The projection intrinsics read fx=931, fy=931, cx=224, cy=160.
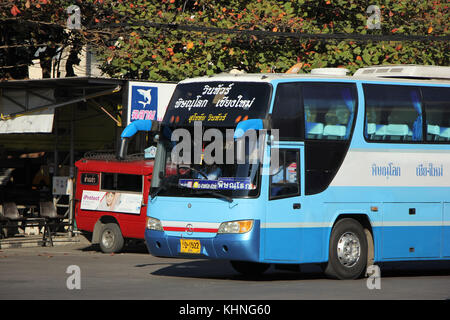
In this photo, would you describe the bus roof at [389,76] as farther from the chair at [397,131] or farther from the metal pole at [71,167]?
the metal pole at [71,167]

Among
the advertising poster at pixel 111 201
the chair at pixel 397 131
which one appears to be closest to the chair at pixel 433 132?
the chair at pixel 397 131

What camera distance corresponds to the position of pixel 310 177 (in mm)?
14922

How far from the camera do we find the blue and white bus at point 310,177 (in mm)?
14445

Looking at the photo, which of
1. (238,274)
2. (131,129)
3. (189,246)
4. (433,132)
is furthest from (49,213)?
(433,132)

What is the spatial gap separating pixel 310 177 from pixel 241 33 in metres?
11.0

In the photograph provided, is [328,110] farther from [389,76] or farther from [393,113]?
[389,76]

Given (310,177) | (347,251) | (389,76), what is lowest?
(347,251)

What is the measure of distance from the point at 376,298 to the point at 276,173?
10.3 ft

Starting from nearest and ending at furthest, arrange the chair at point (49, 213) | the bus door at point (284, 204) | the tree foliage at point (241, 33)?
the bus door at point (284, 204), the chair at point (49, 213), the tree foliage at point (241, 33)

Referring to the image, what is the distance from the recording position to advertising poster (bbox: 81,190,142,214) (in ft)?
70.7

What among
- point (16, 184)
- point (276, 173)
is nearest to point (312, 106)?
point (276, 173)

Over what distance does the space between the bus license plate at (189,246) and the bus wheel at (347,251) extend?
2.19 m

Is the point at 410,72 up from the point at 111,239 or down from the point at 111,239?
up
